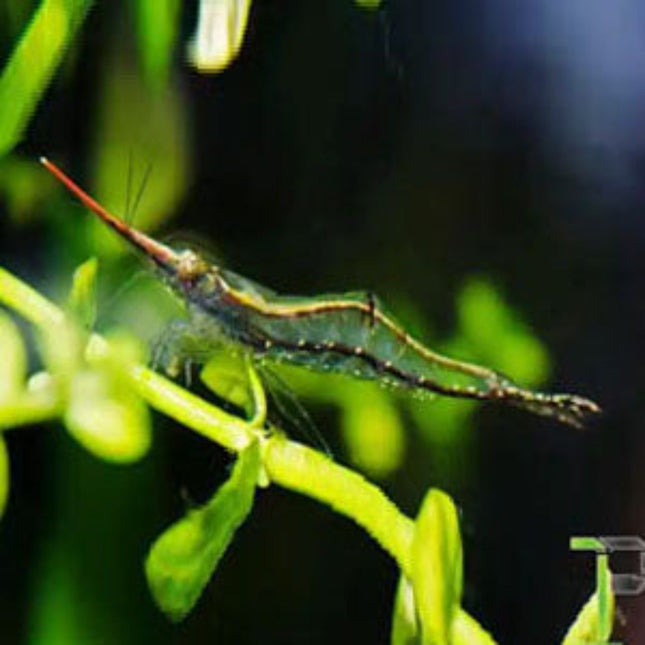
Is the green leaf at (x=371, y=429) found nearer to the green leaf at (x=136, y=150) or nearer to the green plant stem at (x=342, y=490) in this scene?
the green plant stem at (x=342, y=490)

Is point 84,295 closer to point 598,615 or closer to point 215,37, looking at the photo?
point 215,37

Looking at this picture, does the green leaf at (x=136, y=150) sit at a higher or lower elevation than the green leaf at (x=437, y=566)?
higher

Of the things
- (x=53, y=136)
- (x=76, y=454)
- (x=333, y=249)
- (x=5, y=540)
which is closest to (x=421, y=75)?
(x=333, y=249)

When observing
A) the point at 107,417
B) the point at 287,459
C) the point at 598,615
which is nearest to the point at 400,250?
the point at 287,459

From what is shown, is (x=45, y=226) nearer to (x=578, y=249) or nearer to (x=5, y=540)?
(x=5, y=540)
